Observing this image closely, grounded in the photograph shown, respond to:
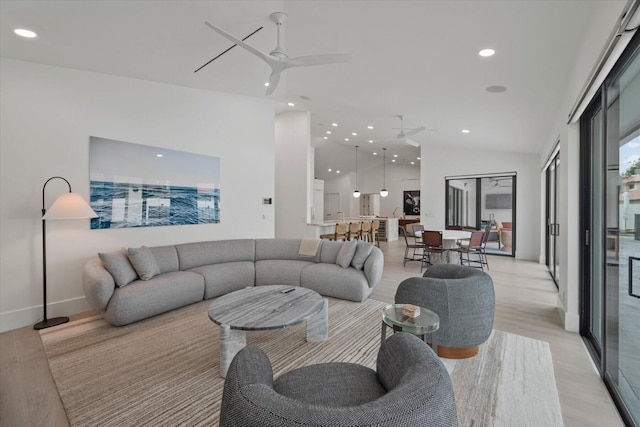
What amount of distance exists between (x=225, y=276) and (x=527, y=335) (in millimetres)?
3729

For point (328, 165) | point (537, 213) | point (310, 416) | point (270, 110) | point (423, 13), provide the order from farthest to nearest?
1. point (328, 165)
2. point (537, 213)
3. point (270, 110)
4. point (423, 13)
5. point (310, 416)

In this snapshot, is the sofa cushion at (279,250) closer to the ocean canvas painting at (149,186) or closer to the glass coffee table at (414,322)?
the ocean canvas painting at (149,186)

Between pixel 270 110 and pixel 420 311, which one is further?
pixel 270 110

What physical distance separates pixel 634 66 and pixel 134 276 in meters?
4.87

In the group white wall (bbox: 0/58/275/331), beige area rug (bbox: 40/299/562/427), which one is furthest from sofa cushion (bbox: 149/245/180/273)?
beige area rug (bbox: 40/299/562/427)

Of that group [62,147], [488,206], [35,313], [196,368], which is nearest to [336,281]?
[196,368]

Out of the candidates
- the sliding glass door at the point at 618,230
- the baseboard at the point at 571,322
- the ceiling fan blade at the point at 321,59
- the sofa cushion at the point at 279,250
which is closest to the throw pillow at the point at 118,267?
the sofa cushion at the point at 279,250

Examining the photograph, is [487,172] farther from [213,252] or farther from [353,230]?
[213,252]

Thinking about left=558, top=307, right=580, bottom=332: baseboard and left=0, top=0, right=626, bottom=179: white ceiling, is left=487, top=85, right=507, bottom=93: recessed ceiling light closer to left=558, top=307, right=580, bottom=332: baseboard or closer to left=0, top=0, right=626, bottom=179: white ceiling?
left=0, top=0, right=626, bottom=179: white ceiling

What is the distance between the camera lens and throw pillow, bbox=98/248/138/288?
11.5 feet

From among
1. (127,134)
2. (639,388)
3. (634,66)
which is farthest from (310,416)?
(127,134)

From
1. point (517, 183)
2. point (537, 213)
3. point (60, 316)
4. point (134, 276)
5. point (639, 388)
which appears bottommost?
point (60, 316)

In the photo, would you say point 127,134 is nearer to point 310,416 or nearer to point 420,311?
point 420,311

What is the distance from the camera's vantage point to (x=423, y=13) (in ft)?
8.67
